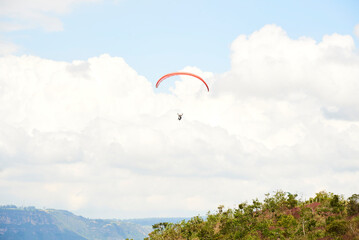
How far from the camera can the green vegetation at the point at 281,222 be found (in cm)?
6944

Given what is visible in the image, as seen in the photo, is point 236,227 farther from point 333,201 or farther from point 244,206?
point 333,201

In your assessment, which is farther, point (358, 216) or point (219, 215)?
point (219, 215)

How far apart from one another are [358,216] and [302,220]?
30.2ft

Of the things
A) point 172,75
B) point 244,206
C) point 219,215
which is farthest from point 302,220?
point 172,75

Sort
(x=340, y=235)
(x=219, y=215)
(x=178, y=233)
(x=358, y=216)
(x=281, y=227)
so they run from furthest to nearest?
(x=219, y=215) < (x=178, y=233) < (x=281, y=227) < (x=358, y=216) < (x=340, y=235)

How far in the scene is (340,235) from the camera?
65.4 m

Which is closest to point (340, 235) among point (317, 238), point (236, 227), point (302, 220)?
point (317, 238)

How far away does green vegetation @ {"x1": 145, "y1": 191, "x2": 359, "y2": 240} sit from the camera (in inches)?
2734

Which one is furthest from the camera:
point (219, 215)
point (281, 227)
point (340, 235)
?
point (219, 215)

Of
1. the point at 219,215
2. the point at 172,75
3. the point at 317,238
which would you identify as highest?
the point at 172,75

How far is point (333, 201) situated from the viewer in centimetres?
7750

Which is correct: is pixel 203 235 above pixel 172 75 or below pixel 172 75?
below

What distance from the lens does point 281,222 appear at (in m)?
78.0

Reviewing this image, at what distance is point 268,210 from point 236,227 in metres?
9.93
